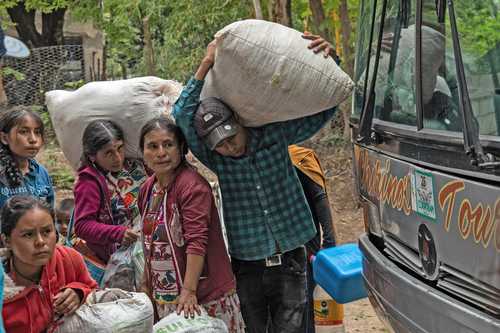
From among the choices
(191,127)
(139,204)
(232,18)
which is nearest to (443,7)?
(191,127)

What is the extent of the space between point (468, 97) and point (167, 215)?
1.45m

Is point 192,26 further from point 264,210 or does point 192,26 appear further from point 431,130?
point 431,130

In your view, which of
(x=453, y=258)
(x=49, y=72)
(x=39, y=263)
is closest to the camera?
(x=453, y=258)

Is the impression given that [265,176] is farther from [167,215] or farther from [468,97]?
[468,97]

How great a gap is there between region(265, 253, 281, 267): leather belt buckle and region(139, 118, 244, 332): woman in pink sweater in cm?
21

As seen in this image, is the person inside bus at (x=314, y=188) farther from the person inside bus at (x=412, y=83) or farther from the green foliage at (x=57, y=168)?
the green foliage at (x=57, y=168)

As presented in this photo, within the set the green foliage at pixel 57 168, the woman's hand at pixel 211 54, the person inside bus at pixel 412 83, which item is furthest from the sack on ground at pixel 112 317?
the green foliage at pixel 57 168

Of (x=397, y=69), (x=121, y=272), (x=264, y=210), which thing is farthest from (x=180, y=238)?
(x=397, y=69)

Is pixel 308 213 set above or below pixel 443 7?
below

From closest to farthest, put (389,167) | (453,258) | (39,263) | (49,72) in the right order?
1. (453,258)
2. (39,263)
3. (389,167)
4. (49,72)

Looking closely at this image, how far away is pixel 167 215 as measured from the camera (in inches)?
139

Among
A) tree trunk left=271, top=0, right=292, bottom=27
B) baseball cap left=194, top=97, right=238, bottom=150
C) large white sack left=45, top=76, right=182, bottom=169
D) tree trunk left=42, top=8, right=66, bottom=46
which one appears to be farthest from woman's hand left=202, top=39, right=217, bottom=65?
tree trunk left=42, top=8, right=66, bottom=46

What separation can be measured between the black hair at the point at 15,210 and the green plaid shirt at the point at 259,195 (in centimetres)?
81

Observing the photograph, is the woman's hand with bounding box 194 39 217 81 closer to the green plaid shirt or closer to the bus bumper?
the green plaid shirt
